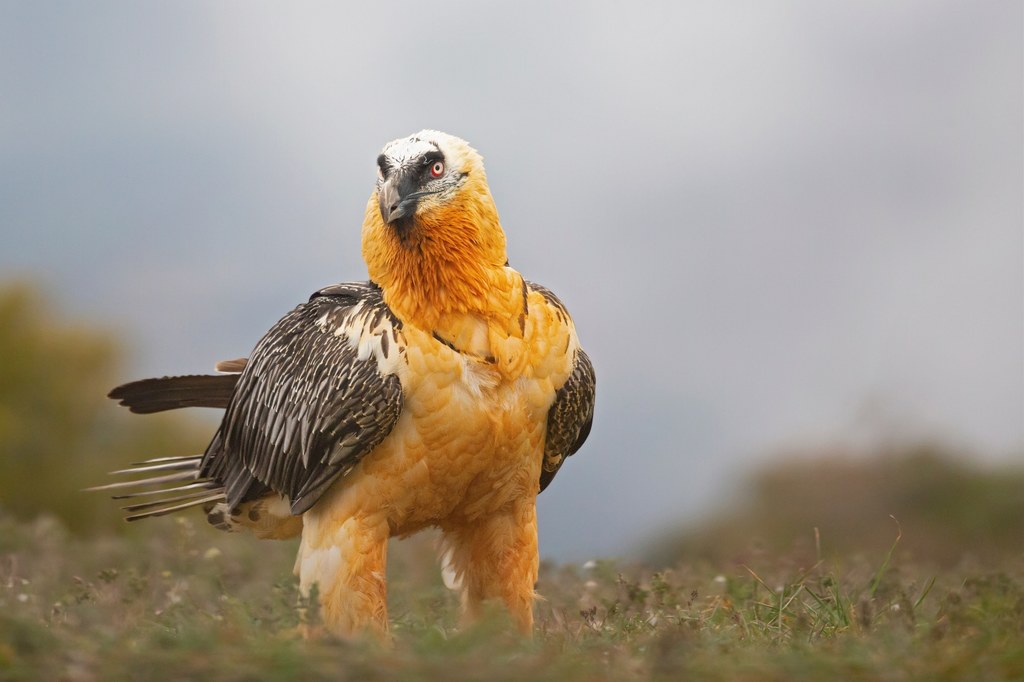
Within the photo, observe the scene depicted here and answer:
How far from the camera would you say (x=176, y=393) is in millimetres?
7148

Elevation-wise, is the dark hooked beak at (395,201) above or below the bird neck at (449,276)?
above

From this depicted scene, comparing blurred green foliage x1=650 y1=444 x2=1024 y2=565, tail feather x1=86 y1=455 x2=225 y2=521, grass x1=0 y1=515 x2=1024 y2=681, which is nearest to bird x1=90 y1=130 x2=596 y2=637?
grass x1=0 y1=515 x2=1024 y2=681

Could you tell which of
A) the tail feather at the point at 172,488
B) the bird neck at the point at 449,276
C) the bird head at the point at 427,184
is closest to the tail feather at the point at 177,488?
the tail feather at the point at 172,488

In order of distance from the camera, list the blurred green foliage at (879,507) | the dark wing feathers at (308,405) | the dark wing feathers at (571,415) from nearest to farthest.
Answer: the dark wing feathers at (308,405), the dark wing feathers at (571,415), the blurred green foliage at (879,507)

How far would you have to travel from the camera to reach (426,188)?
232 inches

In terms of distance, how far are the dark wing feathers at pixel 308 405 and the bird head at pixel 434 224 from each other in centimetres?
24

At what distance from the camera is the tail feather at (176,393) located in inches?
278

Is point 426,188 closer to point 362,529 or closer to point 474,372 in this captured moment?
point 474,372

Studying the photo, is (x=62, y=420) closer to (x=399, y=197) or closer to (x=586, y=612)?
(x=586, y=612)

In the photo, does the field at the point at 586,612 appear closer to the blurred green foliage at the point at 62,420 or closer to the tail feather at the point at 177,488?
the tail feather at the point at 177,488

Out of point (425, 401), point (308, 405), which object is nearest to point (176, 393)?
point (308, 405)

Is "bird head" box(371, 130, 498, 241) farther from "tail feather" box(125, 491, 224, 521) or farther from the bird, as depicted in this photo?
"tail feather" box(125, 491, 224, 521)

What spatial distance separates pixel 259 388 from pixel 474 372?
1.46 metres

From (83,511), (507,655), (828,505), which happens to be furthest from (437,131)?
(83,511)
